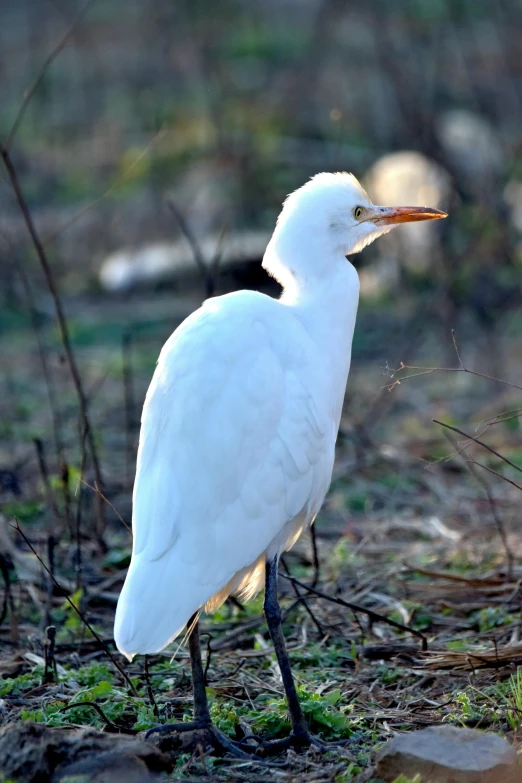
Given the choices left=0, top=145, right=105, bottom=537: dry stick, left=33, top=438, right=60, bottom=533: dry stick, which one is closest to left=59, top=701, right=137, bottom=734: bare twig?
left=0, top=145, right=105, bottom=537: dry stick

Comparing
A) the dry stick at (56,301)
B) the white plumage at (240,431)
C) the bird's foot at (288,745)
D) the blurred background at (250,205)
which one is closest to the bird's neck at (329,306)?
the white plumage at (240,431)

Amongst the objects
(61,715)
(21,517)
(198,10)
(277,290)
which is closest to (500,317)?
(277,290)

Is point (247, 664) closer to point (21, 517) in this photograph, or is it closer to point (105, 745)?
point (105, 745)

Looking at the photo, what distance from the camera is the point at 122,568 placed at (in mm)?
4383

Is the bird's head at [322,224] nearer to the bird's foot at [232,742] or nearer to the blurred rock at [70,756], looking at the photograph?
the bird's foot at [232,742]

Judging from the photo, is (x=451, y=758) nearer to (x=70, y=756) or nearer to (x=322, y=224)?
(x=70, y=756)

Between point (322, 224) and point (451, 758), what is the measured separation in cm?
162

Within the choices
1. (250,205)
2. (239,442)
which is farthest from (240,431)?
(250,205)

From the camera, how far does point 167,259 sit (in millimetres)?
9570

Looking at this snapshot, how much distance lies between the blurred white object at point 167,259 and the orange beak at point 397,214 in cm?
549

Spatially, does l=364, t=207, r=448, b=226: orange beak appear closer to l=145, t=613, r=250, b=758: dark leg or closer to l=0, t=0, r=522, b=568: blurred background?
l=0, t=0, r=522, b=568: blurred background

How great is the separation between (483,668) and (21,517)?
2.41 m

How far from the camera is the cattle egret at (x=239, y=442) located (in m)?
2.82

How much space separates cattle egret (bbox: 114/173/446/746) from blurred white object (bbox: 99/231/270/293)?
570 cm
